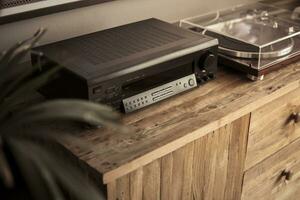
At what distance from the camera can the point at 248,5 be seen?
6.49 ft

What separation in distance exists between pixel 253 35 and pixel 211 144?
0.51m

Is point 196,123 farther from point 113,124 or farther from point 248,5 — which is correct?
point 248,5

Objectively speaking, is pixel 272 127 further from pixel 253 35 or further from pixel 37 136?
pixel 37 136

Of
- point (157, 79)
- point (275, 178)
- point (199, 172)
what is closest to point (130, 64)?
point (157, 79)

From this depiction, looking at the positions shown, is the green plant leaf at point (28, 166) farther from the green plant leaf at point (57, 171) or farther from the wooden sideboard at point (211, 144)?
the wooden sideboard at point (211, 144)

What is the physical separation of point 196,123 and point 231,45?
1.33ft

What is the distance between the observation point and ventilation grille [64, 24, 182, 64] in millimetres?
1382

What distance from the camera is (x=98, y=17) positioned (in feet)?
5.55

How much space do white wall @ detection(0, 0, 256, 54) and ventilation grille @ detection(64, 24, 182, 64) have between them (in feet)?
0.43

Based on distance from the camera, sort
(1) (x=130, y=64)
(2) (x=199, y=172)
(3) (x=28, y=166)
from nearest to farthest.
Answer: (3) (x=28, y=166)
(1) (x=130, y=64)
(2) (x=199, y=172)

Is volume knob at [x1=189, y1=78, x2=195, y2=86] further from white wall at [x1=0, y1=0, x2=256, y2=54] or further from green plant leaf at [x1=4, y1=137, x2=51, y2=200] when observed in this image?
green plant leaf at [x1=4, y1=137, x2=51, y2=200]

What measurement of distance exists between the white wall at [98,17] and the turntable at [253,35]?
12cm

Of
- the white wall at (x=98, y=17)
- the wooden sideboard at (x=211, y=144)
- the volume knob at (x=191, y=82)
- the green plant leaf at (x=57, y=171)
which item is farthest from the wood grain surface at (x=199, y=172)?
the white wall at (x=98, y=17)

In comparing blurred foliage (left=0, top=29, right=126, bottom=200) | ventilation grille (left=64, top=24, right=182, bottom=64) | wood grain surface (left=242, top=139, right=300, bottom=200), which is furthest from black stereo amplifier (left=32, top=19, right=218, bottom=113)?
wood grain surface (left=242, top=139, right=300, bottom=200)
